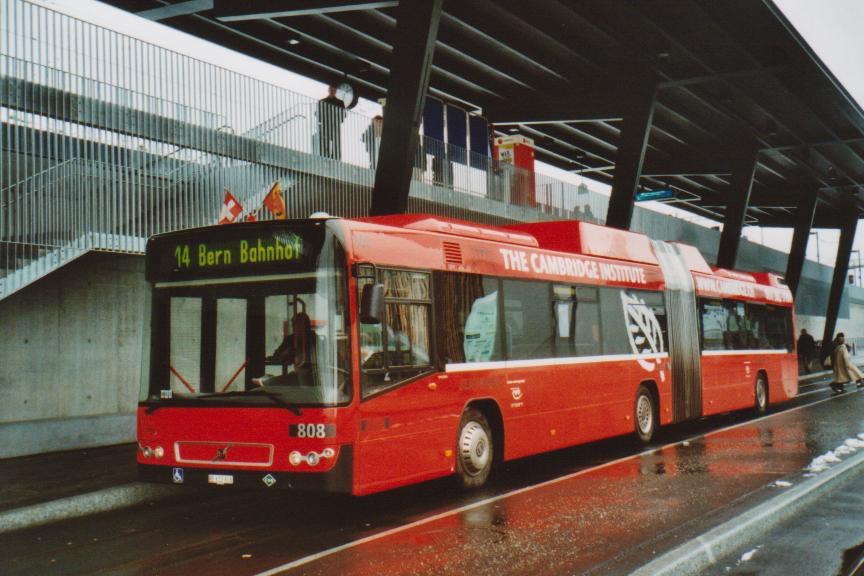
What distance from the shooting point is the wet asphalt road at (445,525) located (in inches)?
270

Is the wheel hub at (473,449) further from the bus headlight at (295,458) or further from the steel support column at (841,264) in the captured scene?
the steel support column at (841,264)

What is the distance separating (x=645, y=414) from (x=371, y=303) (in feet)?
26.0

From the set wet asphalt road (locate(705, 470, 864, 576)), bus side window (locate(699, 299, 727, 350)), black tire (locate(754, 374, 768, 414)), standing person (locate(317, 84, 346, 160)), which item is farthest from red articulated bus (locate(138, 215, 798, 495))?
black tire (locate(754, 374, 768, 414))

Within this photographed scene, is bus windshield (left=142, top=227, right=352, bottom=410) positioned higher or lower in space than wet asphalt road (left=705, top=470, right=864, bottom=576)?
higher

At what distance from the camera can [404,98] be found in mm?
15844

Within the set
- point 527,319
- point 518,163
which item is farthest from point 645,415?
point 518,163

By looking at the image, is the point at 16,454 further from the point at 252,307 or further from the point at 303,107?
the point at 303,107

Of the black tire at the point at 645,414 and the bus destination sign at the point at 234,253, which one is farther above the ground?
the bus destination sign at the point at 234,253

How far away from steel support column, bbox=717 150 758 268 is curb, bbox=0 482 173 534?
82.1 feet

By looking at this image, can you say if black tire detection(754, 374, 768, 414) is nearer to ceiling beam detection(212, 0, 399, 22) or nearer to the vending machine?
the vending machine

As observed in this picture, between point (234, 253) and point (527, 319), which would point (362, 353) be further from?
point (527, 319)

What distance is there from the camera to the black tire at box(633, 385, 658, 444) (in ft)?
47.3

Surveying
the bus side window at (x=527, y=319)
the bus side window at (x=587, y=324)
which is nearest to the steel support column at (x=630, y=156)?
the bus side window at (x=587, y=324)

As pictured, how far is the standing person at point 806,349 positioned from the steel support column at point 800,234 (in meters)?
2.06
